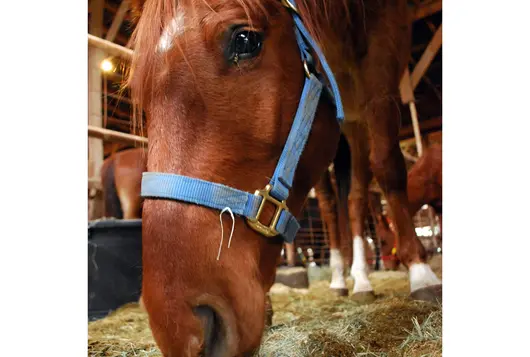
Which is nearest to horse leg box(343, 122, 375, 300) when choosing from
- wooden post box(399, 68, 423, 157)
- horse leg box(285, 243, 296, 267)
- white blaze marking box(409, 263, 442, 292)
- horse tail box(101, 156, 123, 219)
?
wooden post box(399, 68, 423, 157)

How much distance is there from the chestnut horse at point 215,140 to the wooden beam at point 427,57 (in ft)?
1.56

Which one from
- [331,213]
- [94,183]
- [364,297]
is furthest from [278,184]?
[331,213]

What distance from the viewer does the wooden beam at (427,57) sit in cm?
145

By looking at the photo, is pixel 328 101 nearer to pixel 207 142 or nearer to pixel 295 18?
pixel 295 18

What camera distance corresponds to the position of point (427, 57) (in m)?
1.70

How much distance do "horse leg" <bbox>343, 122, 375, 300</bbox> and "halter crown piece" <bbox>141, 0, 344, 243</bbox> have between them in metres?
1.13

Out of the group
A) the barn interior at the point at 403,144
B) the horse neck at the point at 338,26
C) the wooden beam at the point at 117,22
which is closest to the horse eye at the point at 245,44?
the horse neck at the point at 338,26

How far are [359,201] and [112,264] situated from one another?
143 centimetres

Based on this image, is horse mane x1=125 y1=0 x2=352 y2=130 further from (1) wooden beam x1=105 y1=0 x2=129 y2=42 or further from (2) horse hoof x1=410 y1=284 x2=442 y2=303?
(2) horse hoof x1=410 y1=284 x2=442 y2=303

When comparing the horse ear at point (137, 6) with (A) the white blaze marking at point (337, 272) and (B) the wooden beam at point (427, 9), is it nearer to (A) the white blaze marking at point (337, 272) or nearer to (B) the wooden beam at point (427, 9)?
(B) the wooden beam at point (427, 9)

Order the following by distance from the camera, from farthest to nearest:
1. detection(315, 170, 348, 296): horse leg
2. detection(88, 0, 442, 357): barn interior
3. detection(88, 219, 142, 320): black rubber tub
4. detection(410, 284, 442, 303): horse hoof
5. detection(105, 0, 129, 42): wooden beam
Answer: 1. detection(315, 170, 348, 296): horse leg
2. detection(88, 219, 142, 320): black rubber tub
3. detection(410, 284, 442, 303): horse hoof
4. detection(105, 0, 129, 42): wooden beam
5. detection(88, 0, 442, 357): barn interior

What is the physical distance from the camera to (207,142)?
87cm

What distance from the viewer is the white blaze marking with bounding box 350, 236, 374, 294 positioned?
2365 millimetres

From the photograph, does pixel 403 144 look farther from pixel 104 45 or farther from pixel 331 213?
pixel 104 45
